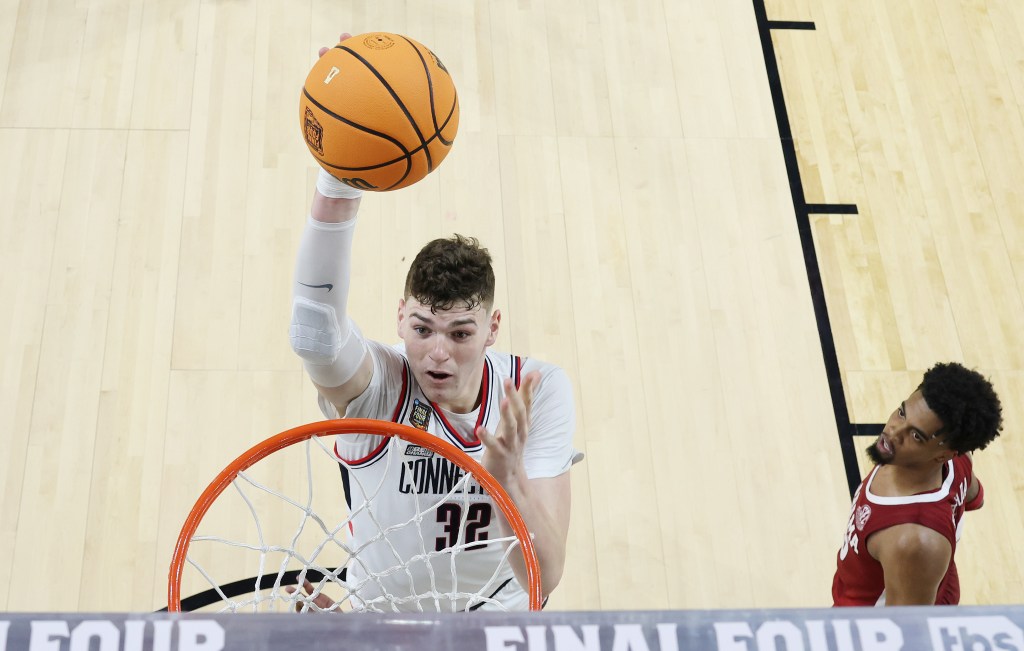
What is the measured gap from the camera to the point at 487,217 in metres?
4.84

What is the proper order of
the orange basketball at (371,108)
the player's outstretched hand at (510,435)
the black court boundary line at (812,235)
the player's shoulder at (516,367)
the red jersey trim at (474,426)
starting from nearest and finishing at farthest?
the player's outstretched hand at (510,435), the orange basketball at (371,108), the red jersey trim at (474,426), the player's shoulder at (516,367), the black court boundary line at (812,235)

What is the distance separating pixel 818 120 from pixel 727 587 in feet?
8.82

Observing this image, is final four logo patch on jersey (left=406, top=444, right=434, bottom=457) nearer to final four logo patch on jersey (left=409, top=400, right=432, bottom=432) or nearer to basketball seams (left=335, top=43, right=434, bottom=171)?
final four logo patch on jersey (left=409, top=400, right=432, bottom=432)

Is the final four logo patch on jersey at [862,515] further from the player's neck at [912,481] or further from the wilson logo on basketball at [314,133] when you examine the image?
the wilson logo on basketball at [314,133]

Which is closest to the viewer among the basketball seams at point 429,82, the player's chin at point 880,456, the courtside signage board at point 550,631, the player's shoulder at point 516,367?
the courtside signage board at point 550,631

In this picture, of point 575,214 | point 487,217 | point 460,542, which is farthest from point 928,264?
point 460,542

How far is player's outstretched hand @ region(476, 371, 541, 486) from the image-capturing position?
2215 millimetres

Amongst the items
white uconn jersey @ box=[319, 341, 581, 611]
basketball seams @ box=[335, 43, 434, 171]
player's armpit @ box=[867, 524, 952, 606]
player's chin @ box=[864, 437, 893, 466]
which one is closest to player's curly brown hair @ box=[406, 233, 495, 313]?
white uconn jersey @ box=[319, 341, 581, 611]

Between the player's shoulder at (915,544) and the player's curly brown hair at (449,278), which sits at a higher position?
the player's curly brown hair at (449,278)

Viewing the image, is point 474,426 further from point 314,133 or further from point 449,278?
point 314,133

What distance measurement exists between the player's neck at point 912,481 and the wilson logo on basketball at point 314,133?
1.91 m

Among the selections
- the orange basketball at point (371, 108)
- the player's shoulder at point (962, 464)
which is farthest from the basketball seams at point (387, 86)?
the player's shoulder at point (962, 464)

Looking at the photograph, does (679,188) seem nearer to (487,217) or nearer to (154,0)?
(487,217)

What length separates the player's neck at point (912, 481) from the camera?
289 centimetres
